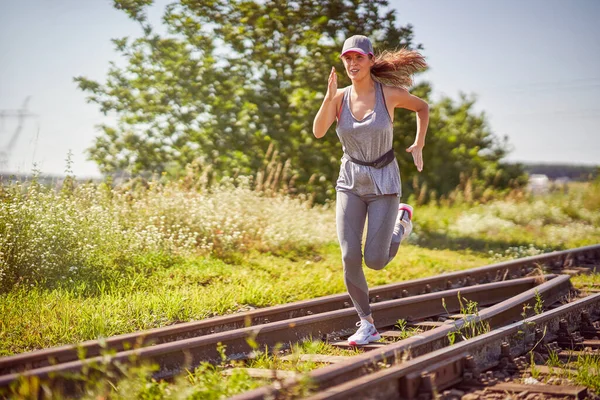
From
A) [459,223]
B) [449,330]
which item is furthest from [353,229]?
[459,223]

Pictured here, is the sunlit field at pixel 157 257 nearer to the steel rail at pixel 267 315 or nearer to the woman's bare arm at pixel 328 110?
the steel rail at pixel 267 315

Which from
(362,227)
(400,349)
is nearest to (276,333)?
(362,227)

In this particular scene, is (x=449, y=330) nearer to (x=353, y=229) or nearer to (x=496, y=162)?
(x=353, y=229)

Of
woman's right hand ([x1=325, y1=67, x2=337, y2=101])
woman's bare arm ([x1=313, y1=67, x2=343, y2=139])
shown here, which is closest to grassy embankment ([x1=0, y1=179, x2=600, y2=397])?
woman's bare arm ([x1=313, y1=67, x2=343, y2=139])

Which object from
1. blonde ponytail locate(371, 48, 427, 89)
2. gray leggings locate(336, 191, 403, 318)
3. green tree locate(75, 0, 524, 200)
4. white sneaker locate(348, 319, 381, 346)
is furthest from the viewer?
green tree locate(75, 0, 524, 200)

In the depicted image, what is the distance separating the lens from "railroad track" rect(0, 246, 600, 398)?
4770 millimetres

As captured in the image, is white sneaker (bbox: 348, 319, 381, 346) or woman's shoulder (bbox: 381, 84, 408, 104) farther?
white sneaker (bbox: 348, 319, 381, 346)

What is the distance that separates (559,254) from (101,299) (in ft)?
27.0

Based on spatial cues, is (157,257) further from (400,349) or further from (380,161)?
(400,349)

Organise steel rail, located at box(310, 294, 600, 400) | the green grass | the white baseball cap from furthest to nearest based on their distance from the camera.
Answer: the green grass, the white baseball cap, steel rail, located at box(310, 294, 600, 400)

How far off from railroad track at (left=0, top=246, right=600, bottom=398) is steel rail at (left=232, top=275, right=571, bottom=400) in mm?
10

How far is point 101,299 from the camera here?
7.56 meters

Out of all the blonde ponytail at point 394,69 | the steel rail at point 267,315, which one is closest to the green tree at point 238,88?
the steel rail at point 267,315

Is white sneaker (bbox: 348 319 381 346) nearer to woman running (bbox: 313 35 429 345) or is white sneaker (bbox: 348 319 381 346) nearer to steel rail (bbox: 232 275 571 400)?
woman running (bbox: 313 35 429 345)
